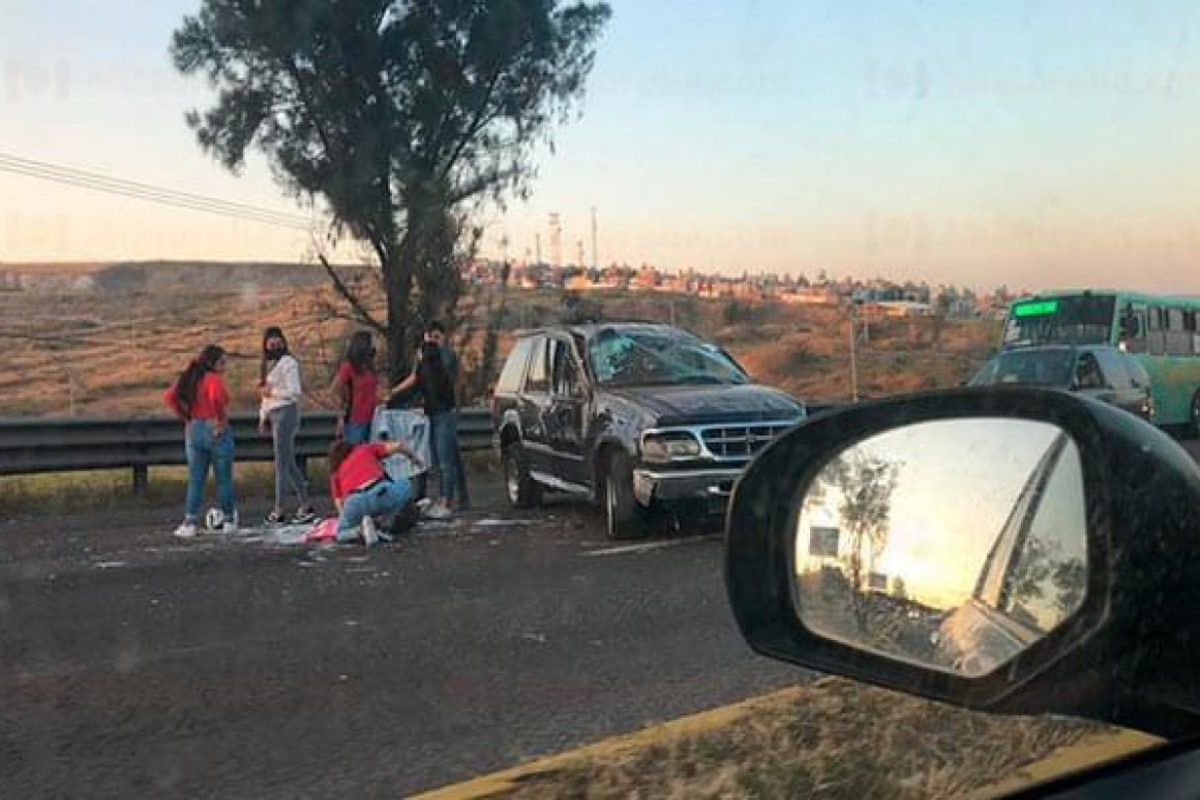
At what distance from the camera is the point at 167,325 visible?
44312 millimetres

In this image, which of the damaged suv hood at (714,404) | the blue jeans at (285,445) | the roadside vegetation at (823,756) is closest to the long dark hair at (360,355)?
the blue jeans at (285,445)

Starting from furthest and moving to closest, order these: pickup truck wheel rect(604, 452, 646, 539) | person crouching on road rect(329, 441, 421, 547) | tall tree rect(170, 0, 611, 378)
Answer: tall tree rect(170, 0, 611, 378) → person crouching on road rect(329, 441, 421, 547) → pickup truck wheel rect(604, 452, 646, 539)

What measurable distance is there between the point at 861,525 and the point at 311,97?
2025cm

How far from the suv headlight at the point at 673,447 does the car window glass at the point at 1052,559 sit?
7608 millimetres

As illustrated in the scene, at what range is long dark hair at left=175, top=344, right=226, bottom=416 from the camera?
36.1ft

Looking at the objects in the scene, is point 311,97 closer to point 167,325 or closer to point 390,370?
point 390,370

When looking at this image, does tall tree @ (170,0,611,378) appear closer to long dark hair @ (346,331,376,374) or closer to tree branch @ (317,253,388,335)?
tree branch @ (317,253,388,335)

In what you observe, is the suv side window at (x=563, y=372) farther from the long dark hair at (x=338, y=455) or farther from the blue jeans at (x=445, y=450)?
the long dark hair at (x=338, y=455)

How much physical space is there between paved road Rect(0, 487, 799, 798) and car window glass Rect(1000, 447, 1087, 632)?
2881mm

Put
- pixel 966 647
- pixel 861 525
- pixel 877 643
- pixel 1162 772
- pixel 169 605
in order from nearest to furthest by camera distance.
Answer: pixel 1162 772, pixel 966 647, pixel 877 643, pixel 861 525, pixel 169 605

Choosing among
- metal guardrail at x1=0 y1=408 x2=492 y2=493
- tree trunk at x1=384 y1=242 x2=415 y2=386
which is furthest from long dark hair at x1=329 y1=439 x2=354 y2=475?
tree trunk at x1=384 y1=242 x2=415 y2=386

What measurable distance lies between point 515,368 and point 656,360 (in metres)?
2.30

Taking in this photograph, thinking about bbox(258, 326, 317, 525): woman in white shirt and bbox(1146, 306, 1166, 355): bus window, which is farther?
bbox(1146, 306, 1166, 355): bus window

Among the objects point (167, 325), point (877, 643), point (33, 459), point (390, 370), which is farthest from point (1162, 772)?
point (167, 325)
